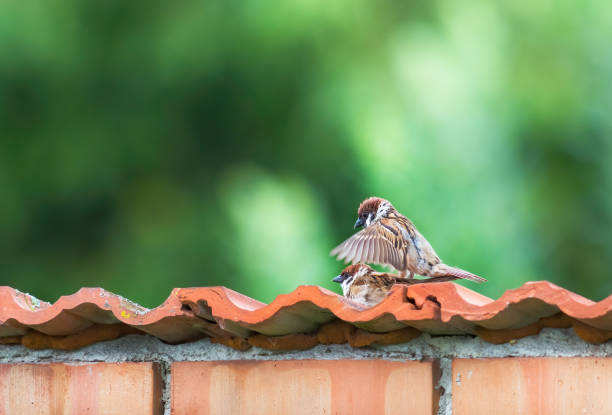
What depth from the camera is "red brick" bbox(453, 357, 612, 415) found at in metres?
1.23

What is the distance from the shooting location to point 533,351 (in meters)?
1.30

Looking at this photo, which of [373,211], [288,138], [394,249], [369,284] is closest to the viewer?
[369,284]

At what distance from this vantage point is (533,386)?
1.28 meters

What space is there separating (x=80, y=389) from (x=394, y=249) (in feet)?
2.92

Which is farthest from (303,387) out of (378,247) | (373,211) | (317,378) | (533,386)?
(373,211)

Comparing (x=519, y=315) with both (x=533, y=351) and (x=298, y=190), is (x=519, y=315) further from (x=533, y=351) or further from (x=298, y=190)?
(x=298, y=190)

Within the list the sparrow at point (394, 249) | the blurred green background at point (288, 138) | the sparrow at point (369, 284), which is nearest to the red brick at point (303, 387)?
the sparrow at point (369, 284)

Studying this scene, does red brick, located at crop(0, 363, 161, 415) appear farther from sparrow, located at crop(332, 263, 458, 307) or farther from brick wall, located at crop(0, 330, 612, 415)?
sparrow, located at crop(332, 263, 458, 307)

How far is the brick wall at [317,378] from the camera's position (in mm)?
1271

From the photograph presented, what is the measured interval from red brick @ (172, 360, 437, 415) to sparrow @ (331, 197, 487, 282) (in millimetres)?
689

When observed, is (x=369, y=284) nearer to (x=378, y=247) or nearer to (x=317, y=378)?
(x=317, y=378)

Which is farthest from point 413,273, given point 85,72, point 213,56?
point 85,72

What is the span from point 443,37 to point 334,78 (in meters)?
0.92

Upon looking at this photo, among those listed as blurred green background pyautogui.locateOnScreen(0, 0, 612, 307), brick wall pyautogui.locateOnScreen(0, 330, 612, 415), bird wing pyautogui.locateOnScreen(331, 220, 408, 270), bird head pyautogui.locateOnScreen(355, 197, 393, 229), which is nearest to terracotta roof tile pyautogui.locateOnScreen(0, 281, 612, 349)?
brick wall pyautogui.locateOnScreen(0, 330, 612, 415)
